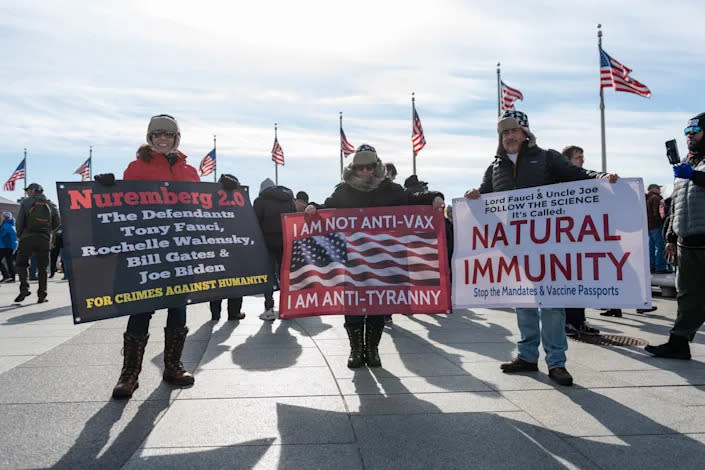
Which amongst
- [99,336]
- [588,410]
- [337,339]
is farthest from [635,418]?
[99,336]

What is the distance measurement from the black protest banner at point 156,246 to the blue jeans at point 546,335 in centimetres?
217

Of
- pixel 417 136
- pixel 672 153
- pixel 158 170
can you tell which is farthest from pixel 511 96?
pixel 158 170

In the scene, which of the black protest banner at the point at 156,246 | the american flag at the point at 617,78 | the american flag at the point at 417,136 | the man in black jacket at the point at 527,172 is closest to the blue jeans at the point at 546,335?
the man in black jacket at the point at 527,172

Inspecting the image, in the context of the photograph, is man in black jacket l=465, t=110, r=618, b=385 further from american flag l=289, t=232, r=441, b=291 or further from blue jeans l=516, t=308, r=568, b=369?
american flag l=289, t=232, r=441, b=291

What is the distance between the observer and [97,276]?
4062 millimetres

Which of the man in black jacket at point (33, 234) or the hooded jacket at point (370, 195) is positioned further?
the man in black jacket at point (33, 234)

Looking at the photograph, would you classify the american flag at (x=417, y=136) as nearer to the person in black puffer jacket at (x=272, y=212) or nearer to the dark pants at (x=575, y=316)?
the person in black puffer jacket at (x=272, y=212)

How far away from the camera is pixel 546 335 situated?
4707 millimetres

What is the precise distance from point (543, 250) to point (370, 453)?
95.2 inches

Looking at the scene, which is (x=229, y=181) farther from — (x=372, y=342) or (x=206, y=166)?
(x=206, y=166)

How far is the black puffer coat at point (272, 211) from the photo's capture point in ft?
27.3

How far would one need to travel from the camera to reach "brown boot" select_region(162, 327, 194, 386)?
4512 millimetres

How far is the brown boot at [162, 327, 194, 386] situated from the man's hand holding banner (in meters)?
0.85

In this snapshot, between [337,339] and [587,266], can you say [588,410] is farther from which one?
[337,339]
